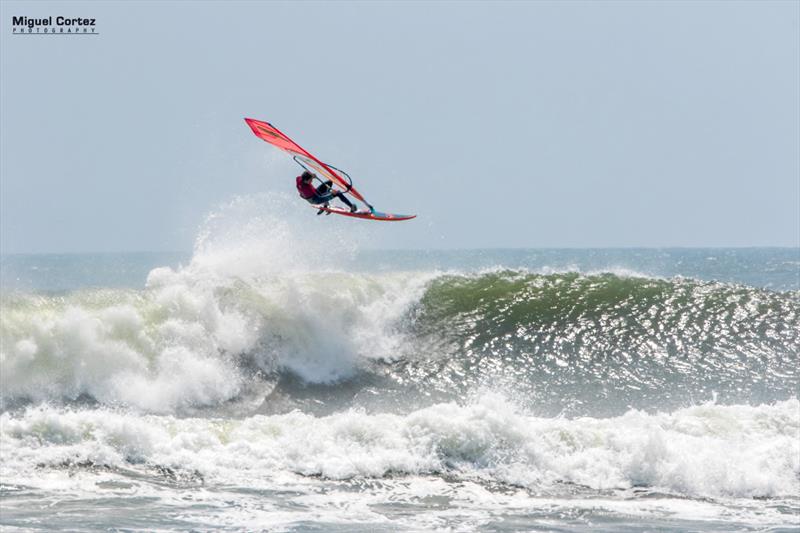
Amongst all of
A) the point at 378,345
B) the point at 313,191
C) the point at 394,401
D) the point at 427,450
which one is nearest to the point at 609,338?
the point at 378,345

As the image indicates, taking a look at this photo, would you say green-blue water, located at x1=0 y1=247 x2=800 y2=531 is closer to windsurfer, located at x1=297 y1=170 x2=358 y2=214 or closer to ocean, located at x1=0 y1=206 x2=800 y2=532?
ocean, located at x1=0 y1=206 x2=800 y2=532

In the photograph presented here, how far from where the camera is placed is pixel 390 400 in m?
15.5

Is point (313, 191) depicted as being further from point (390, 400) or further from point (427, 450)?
point (427, 450)

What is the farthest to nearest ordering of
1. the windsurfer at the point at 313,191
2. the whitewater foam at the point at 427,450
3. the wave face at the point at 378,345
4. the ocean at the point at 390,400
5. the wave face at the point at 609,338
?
the wave face at the point at 609,338, the wave face at the point at 378,345, the windsurfer at the point at 313,191, the whitewater foam at the point at 427,450, the ocean at the point at 390,400

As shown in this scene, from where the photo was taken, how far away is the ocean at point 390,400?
1072 cm

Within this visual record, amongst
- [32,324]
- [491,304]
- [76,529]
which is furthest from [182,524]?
[491,304]

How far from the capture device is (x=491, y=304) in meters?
20.1

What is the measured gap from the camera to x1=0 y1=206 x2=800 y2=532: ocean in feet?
35.2

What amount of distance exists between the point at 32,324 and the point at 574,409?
923 centimetres

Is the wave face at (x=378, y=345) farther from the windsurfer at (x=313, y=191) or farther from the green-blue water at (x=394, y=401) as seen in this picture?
the windsurfer at (x=313, y=191)

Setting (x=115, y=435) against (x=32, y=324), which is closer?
(x=115, y=435)

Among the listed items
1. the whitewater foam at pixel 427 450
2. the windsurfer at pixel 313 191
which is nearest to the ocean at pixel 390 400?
the whitewater foam at pixel 427 450

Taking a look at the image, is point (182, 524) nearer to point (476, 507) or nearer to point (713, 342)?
point (476, 507)

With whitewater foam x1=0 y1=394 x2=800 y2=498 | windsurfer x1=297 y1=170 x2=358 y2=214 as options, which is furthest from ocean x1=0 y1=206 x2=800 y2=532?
windsurfer x1=297 y1=170 x2=358 y2=214
